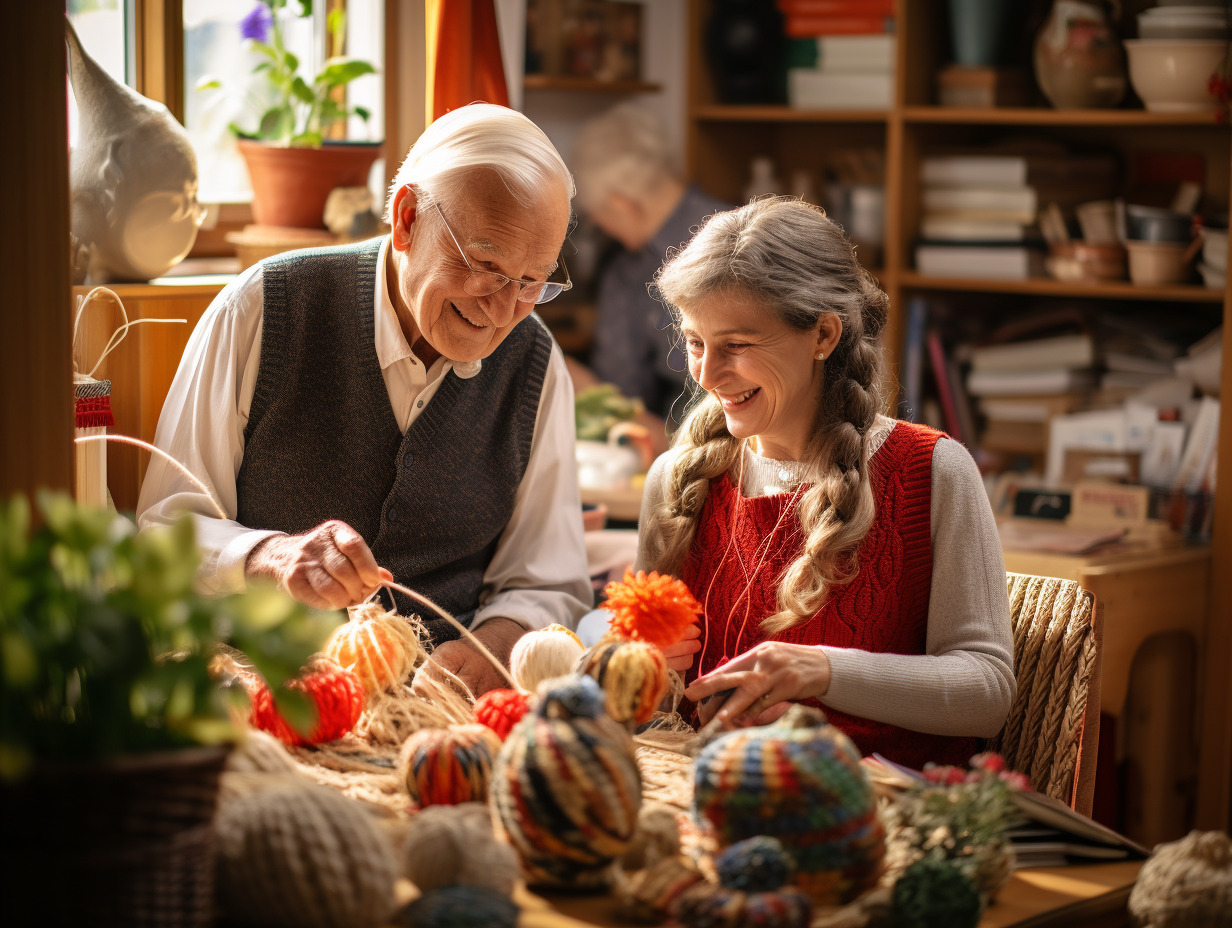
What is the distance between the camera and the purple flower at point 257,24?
257cm

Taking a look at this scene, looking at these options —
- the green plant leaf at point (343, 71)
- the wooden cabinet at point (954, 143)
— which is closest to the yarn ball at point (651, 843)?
the green plant leaf at point (343, 71)

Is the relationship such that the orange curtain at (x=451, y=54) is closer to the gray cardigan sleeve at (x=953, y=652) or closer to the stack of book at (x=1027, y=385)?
the gray cardigan sleeve at (x=953, y=652)

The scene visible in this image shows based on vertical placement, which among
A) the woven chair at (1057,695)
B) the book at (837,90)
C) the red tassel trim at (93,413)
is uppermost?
the book at (837,90)

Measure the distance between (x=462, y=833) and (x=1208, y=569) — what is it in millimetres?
2433

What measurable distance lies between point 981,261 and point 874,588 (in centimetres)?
209

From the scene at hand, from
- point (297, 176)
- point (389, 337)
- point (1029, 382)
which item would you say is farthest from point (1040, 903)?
point (1029, 382)

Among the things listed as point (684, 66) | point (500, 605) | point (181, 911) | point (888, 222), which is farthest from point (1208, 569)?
point (181, 911)

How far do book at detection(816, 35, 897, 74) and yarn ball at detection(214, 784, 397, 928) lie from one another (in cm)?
315

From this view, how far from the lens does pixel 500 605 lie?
5.80ft

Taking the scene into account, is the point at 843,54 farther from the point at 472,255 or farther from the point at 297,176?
the point at 472,255

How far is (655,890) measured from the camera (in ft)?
2.93

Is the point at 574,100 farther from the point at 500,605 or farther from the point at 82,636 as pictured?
the point at 82,636

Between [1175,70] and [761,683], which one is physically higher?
[1175,70]

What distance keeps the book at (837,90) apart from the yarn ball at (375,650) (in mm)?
2664
